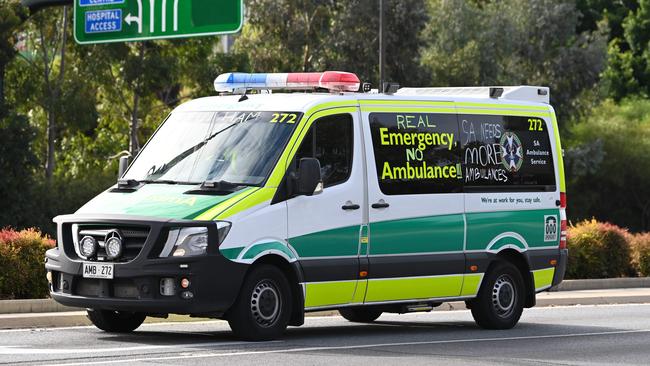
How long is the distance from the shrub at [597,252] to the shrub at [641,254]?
207 millimetres

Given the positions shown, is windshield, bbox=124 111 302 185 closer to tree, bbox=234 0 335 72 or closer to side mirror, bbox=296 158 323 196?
side mirror, bbox=296 158 323 196

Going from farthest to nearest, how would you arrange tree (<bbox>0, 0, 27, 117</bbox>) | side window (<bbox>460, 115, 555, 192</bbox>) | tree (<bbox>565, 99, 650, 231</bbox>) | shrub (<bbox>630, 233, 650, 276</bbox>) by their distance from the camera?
tree (<bbox>565, 99, 650, 231</bbox>), tree (<bbox>0, 0, 27, 117</bbox>), shrub (<bbox>630, 233, 650, 276</bbox>), side window (<bbox>460, 115, 555, 192</bbox>)

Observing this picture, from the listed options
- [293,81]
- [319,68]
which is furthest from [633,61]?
[293,81]

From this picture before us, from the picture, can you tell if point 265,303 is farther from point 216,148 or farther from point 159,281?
point 216,148

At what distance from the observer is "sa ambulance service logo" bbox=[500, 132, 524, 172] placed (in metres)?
16.6

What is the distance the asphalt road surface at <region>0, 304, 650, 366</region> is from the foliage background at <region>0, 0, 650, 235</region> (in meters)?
12.5

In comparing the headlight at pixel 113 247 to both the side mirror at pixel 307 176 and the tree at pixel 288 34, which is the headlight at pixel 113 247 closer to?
the side mirror at pixel 307 176

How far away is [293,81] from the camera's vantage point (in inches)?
600

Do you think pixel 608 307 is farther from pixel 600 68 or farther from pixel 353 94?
pixel 600 68

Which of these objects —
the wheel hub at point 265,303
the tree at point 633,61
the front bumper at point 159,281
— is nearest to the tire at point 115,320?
the front bumper at point 159,281

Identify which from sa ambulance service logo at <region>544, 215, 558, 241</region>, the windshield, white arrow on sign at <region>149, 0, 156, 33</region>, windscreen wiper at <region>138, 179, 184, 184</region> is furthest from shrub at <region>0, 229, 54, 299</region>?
sa ambulance service logo at <region>544, 215, 558, 241</region>

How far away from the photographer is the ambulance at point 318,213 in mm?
13352

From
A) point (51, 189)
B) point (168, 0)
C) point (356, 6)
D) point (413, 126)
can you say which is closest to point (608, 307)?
point (413, 126)

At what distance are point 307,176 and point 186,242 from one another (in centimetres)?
144
